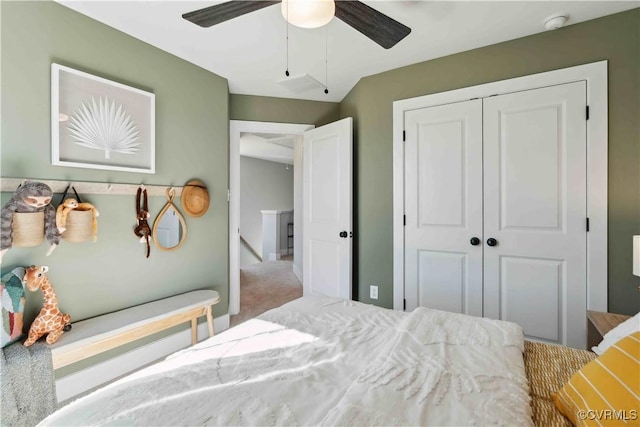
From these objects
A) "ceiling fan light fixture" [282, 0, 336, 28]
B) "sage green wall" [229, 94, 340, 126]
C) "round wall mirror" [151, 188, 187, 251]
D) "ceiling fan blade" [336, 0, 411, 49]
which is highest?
"sage green wall" [229, 94, 340, 126]

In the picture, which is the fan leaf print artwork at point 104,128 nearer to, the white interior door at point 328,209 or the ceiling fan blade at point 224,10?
the ceiling fan blade at point 224,10

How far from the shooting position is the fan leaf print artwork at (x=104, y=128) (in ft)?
6.28

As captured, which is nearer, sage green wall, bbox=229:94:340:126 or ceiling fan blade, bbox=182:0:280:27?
ceiling fan blade, bbox=182:0:280:27

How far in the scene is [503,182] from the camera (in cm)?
227

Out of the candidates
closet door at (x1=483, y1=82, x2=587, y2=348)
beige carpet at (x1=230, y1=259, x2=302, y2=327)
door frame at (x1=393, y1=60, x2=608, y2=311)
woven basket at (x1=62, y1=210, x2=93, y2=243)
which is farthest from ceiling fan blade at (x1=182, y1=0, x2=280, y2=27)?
beige carpet at (x1=230, y1=259, x2=302, y2=327)

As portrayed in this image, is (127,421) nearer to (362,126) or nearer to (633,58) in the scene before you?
(362,126)

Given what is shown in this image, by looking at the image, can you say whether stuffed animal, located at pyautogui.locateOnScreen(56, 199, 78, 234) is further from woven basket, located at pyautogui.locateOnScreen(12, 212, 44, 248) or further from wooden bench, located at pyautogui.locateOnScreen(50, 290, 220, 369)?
wooden bench, located at pyautogui.locateOnScreen(50, 290, 220, 369)

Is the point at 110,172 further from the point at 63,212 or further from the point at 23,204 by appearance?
the point at 23,204

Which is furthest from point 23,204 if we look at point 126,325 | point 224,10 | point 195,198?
point 224,10

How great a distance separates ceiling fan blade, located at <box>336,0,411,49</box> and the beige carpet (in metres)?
2.71

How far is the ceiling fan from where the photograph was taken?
1293 mm

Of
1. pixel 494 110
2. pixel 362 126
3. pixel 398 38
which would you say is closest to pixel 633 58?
pixel 494 110

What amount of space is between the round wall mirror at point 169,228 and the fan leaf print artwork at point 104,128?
0.46 m

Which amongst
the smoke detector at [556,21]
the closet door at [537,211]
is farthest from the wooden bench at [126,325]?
the smoke detector at [556,21]
